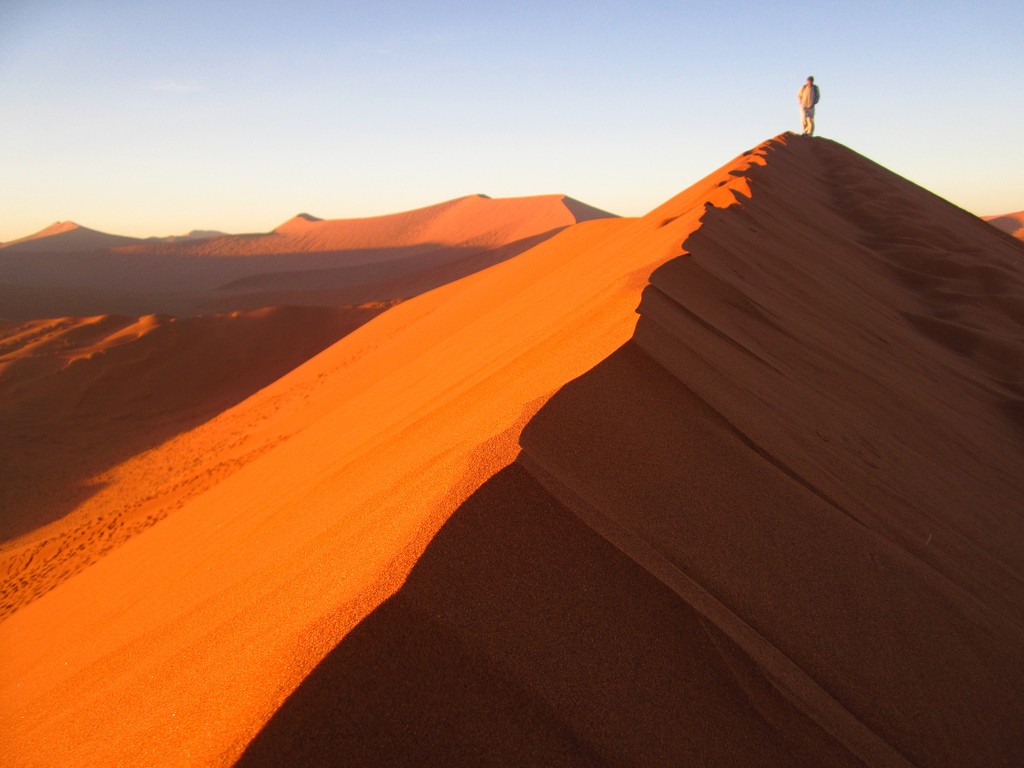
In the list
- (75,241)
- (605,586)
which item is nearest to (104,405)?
(605,586)

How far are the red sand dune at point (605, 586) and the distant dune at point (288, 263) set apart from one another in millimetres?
20899

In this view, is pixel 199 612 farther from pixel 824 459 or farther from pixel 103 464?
pixel 103 464

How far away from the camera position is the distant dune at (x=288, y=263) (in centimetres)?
2583

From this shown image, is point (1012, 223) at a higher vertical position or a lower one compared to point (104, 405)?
lower

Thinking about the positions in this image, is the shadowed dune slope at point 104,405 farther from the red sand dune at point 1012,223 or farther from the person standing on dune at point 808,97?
the red sand dune at point 1012,223

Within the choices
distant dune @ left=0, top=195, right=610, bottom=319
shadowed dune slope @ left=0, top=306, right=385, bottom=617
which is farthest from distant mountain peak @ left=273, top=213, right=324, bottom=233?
shadowed dune slope @ left=0, top=306, right=385, bottom=617

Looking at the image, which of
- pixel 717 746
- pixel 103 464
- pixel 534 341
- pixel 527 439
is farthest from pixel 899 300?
pixel 103 464

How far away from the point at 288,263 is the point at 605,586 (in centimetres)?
4630

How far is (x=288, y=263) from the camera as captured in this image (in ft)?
144

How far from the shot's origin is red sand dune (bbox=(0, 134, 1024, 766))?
1.12m

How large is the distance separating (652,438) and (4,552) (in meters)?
7.28

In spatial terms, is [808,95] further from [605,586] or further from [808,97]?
[605,586]

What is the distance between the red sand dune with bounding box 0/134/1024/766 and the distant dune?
20899mm

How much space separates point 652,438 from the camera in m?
1.85
